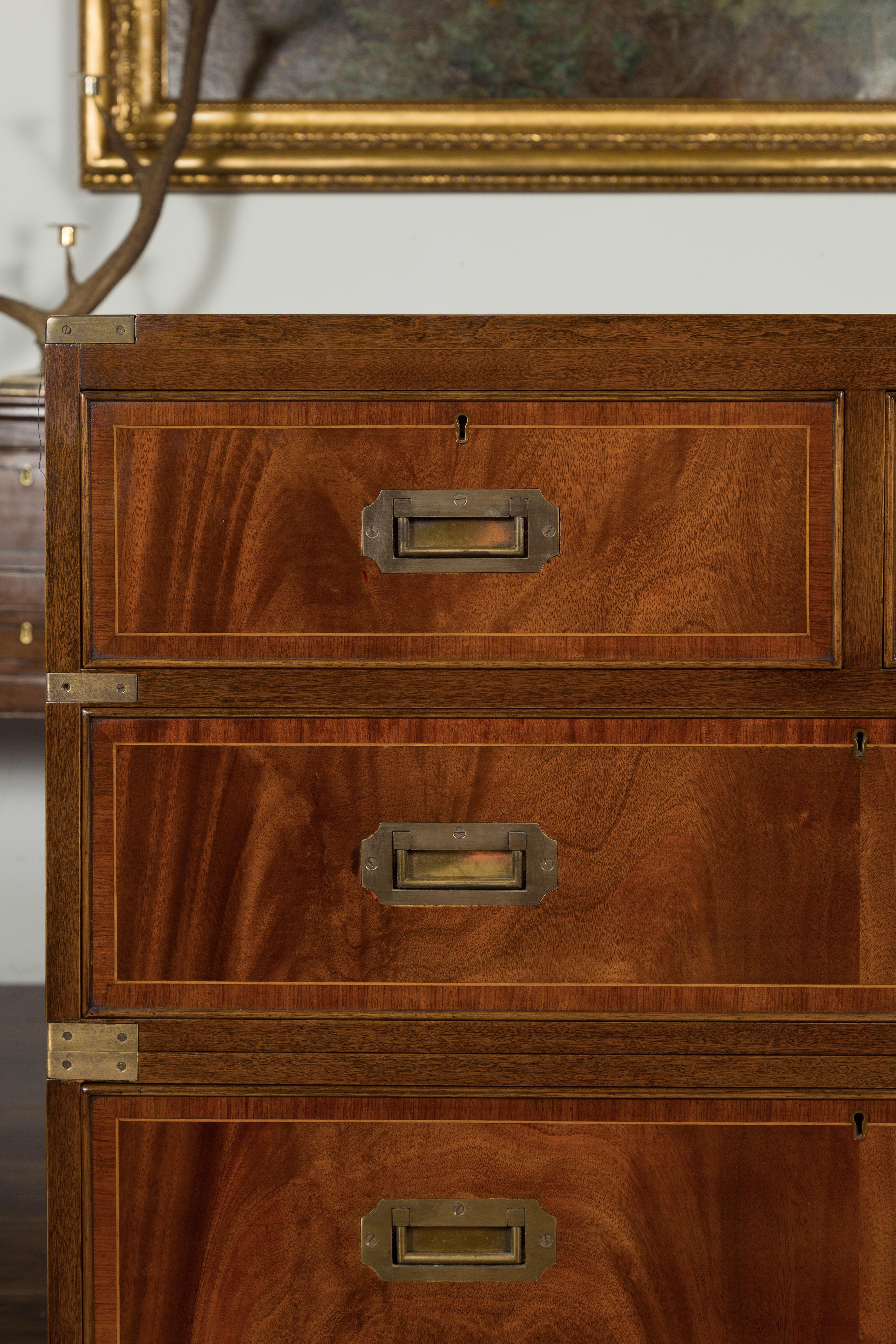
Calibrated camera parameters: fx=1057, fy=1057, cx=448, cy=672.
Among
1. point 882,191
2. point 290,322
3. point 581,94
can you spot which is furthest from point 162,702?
point 882,191

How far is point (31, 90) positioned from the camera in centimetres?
154

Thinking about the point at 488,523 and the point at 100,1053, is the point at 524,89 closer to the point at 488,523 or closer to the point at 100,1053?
the point at 488,523

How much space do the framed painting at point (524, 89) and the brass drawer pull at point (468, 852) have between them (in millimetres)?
1068

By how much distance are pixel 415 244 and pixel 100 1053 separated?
1.17 meters

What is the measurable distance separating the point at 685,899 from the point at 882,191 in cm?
119

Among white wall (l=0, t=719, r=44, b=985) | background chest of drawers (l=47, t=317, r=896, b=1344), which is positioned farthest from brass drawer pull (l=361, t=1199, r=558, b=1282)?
white wall (l=0, t=719, r=44, b=985)

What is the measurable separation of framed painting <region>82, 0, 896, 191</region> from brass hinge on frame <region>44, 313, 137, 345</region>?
2.76ft

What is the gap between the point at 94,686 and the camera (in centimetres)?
79

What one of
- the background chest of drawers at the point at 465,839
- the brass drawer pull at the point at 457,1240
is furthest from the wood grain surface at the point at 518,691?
the brass drawer pull at the point at 457,1240

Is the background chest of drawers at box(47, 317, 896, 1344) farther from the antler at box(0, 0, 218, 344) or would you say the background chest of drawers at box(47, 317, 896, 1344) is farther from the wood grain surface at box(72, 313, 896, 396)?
the antler at box(0, 0, 218, 344)

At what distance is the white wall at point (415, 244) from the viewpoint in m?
1.51

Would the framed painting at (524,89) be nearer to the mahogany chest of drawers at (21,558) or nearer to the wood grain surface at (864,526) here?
the mahogany chest of drawers at (21,558)

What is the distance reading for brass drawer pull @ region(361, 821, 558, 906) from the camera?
2.59 ft

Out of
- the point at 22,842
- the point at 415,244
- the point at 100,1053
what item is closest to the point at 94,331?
the point at 100,1053
